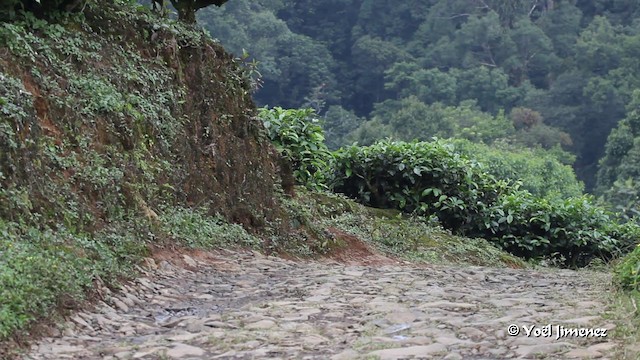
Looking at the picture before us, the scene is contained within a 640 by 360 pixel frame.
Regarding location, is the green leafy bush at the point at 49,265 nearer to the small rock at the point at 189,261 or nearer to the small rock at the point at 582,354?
the small rock at the point at 189,261

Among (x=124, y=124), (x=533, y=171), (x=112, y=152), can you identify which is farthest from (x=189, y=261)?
(x=533, y=171)

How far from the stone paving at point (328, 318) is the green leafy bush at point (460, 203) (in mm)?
5787

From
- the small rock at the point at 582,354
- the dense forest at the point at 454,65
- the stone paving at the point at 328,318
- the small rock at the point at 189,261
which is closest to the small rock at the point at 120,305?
the stone paving at the point at 328,318

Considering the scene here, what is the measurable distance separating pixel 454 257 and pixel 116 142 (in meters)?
5.26

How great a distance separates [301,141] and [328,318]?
26.5ft

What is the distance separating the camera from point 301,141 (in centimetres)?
1430

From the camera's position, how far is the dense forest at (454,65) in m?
46.1

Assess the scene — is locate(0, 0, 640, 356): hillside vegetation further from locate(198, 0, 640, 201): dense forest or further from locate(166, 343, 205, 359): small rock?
locate(198, 0, 640, 201): dense forest

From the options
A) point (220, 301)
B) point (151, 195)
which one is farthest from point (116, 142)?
point (220, 301)

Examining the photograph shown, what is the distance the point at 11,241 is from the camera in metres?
6.25

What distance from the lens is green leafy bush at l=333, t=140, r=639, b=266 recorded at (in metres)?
14.3

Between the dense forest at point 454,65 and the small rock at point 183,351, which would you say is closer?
the small rock at point 183,351

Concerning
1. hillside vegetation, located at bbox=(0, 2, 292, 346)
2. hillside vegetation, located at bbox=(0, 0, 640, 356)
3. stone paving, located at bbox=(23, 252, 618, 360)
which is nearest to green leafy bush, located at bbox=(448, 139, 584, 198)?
hillside vegetation, located at bbox=(0, 0, 640, 356)

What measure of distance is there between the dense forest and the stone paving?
32.7m
